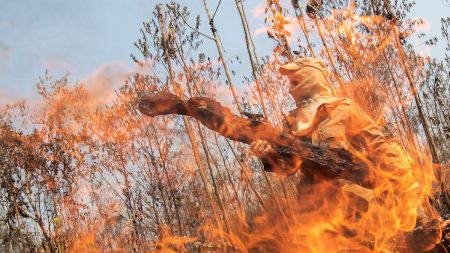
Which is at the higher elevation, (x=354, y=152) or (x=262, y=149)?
(x=262, y=149)

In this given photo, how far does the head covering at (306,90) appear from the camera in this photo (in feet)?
8.18

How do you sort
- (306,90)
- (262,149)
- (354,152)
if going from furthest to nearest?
1. (306,90)
2. (354,152)
3. (262,149)

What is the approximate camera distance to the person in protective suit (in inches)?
88.7

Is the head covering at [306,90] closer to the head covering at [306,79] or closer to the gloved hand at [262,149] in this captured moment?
the head covering at [306,79]

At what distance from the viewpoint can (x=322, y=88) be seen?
2.63 meters

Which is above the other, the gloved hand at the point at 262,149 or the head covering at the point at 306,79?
the head covering at the point at 306,79

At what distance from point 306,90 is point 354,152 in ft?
1.82

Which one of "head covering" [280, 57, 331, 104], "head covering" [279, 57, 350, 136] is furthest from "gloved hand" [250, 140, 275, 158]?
"head covering" [280, 57, 331, 104]

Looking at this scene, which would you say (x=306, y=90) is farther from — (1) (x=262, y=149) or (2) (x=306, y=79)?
(1) (x=262, y=149)

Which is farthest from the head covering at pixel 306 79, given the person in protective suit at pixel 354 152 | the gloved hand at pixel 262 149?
the gloved hand at pixel 262 149

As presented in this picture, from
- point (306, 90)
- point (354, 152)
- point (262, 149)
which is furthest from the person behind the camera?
point (306, 90)

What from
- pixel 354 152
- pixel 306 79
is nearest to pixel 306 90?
pixel 306 79

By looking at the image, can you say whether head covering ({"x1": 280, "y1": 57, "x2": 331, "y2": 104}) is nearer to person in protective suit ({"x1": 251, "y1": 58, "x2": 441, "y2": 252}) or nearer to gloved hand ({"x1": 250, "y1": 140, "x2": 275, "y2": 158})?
person in protective suit ({"x1": 251, "y1": 58, "x2": 441, "y2": 252})

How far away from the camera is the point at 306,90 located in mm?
2625
